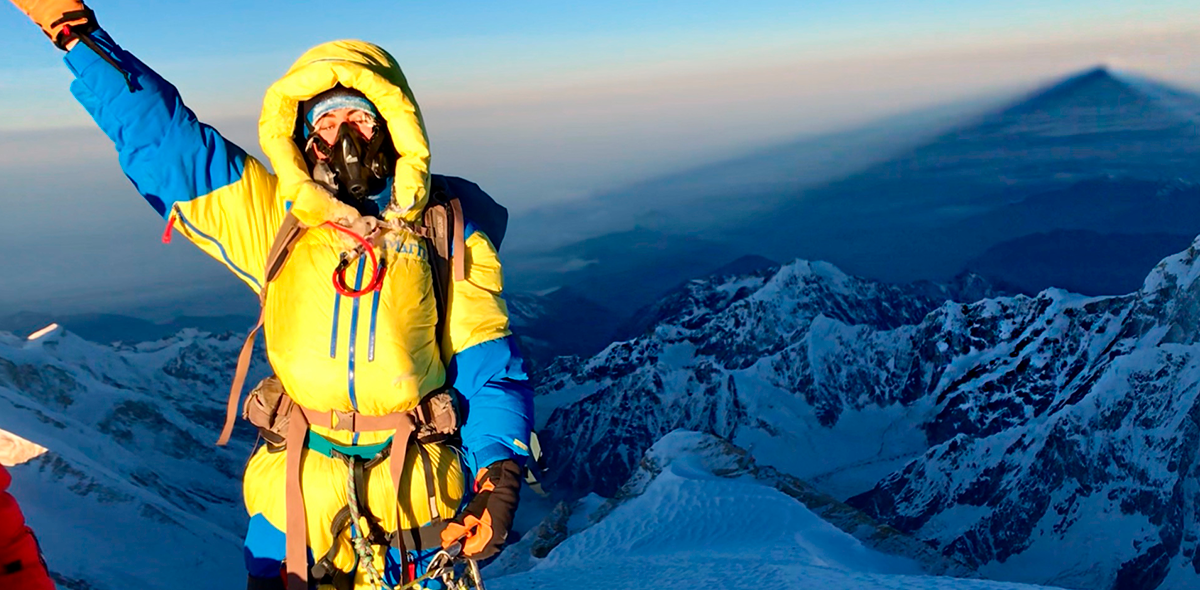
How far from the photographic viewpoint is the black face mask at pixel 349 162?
19.6 feet

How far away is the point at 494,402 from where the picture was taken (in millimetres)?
6340

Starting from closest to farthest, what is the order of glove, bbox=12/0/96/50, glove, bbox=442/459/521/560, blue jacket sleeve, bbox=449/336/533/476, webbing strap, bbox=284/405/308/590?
glove, bbox=12/0/96/50 → webbing strap, bbox=284/405/308/590 → glove, bbox=442/459/521/560 → blue jacket sleeve, bbox=449/336/533/476

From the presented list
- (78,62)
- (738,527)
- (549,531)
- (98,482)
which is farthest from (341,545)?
(98,482)

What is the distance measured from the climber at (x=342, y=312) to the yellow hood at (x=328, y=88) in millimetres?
11

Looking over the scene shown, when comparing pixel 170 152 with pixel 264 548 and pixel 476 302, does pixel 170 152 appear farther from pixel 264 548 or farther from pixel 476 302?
pixel 264 548

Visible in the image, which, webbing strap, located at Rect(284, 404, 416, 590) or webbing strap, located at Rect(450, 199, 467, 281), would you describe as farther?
webbing strap, located at Rect(450, 199, 467, 281)

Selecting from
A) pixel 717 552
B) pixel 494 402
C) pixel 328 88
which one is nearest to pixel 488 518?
pixel 494 402

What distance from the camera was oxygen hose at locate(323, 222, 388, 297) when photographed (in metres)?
5.75

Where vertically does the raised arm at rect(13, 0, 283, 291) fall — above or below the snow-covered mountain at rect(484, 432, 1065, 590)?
above

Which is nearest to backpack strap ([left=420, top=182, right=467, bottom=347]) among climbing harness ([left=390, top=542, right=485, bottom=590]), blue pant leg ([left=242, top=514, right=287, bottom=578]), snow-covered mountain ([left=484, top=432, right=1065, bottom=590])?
climbing harness ([left=390, top=542, right=485, bottom=590])

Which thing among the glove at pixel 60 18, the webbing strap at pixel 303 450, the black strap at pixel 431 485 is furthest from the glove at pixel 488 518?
the glove at pixel 60 18

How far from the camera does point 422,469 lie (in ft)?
20.2

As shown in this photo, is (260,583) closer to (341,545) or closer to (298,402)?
(341,545)

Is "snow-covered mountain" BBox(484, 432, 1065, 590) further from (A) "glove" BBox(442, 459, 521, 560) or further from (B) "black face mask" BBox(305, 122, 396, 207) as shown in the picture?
(B) "black face mask" BBox(305, 122, 396, 207)
